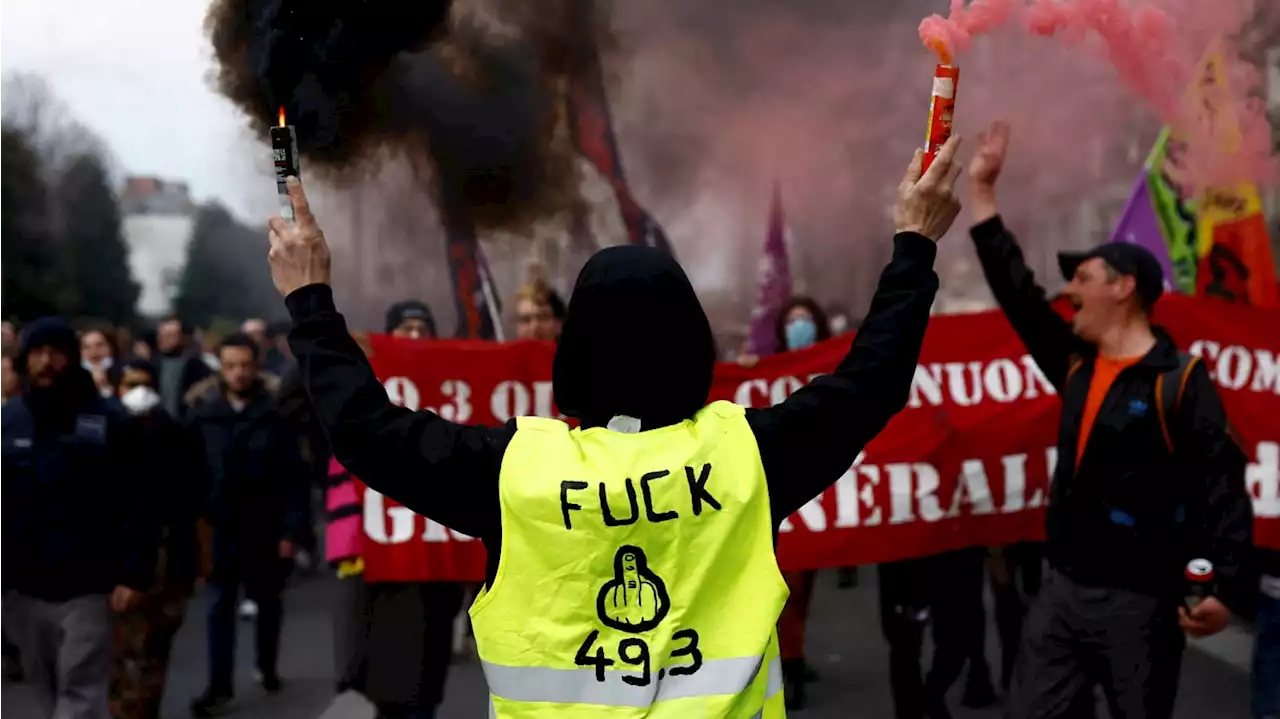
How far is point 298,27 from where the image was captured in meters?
2.29

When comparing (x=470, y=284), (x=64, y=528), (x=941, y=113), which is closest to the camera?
(x=941, y=113)

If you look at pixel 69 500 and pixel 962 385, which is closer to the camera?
pixel 69 500

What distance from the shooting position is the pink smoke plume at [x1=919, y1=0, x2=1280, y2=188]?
3.33 m

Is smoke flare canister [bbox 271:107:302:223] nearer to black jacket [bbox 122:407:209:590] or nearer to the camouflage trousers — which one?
black jacket [bbox 122:407:209:590]

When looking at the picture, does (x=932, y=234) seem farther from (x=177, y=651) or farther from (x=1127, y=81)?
(x=177, y=651)

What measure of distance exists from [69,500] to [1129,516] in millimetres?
3474

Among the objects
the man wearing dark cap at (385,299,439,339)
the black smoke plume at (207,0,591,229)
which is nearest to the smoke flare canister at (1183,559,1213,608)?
the black smoke plume at (207,0,591,229)

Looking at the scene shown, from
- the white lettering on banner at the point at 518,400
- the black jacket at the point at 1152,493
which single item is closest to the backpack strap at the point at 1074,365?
the black jacket at the point at 1152,493

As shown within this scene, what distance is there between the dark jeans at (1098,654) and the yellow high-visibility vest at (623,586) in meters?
1.95

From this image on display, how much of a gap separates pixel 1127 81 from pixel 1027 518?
178 centimetres

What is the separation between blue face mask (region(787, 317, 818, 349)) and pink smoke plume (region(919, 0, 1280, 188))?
6.22 ft

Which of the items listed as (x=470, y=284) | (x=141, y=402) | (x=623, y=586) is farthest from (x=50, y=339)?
(x=470, y=284)

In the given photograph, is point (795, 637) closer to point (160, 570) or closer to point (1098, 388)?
point (1098, 388)

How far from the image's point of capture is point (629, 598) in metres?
1.73
